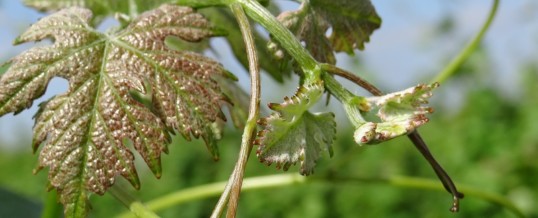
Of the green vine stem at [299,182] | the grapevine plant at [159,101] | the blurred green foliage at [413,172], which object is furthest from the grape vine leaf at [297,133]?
the blurred green foliage at [413,172]

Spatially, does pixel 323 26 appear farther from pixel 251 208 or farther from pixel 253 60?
pixel 251 208

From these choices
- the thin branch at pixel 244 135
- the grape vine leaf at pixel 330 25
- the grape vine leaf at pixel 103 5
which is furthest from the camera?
the grape vine leaf at pixel 103 5

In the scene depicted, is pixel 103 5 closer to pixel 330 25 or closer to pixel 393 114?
pixel 330 25

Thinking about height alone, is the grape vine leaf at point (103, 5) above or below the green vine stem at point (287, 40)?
below

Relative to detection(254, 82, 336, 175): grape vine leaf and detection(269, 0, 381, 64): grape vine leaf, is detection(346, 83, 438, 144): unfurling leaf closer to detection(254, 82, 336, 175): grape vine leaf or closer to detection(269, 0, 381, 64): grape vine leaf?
detection(254, 82, 336, 175): grape vine leaf

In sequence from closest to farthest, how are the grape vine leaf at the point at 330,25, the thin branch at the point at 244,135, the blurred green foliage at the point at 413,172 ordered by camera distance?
the thin branch at the point at 244,135 < the grape vine leaf at the point at 330,25 < the blurred green foliage at the point at 413,172

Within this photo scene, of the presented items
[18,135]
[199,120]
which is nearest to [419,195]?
[199,120]

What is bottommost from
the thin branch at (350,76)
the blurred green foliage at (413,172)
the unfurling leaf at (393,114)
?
the blurred green foliage at (413,172)

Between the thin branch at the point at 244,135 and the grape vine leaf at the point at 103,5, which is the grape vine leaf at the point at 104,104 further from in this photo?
the grape vine leaf at the point at 103,5
